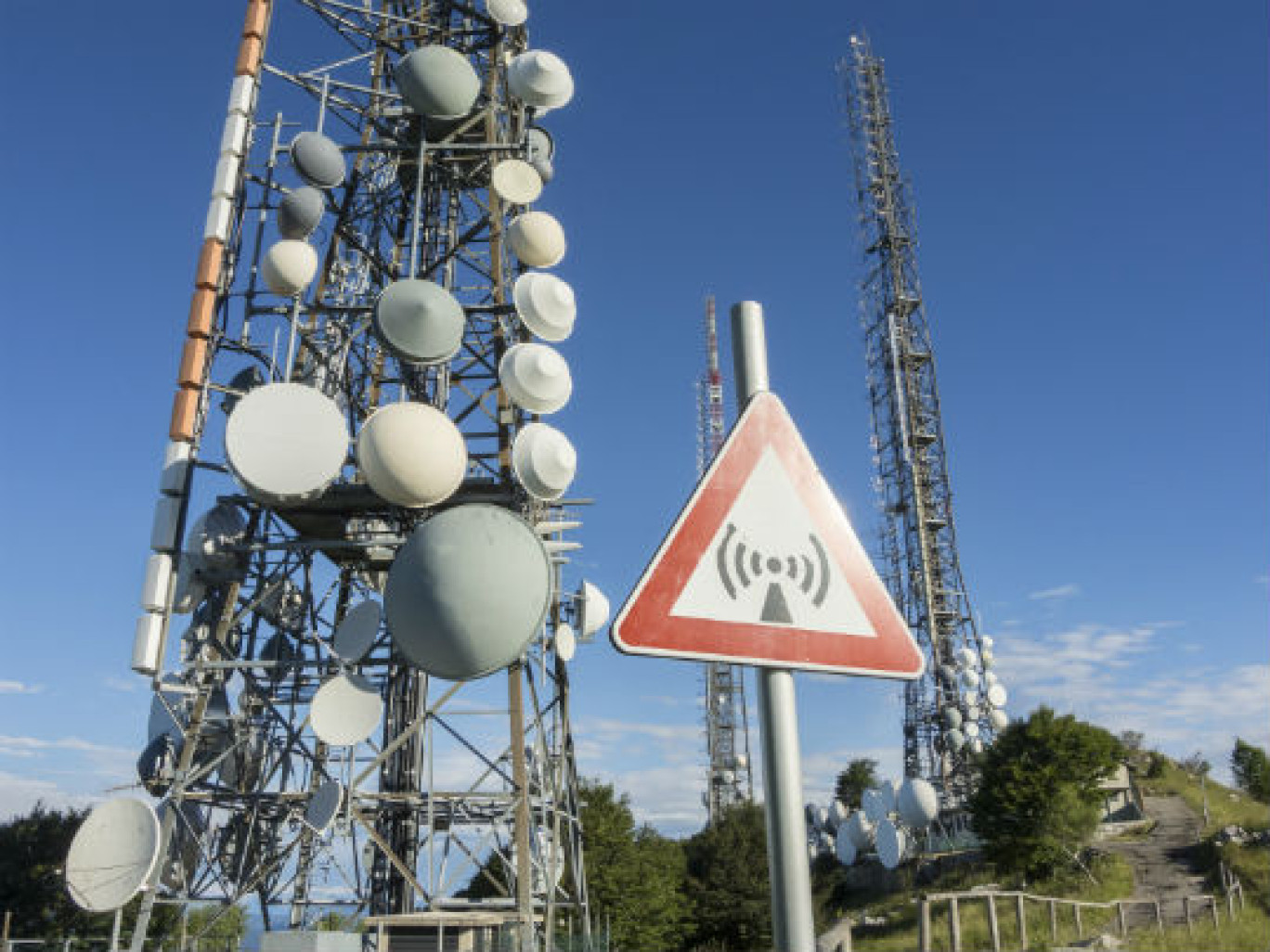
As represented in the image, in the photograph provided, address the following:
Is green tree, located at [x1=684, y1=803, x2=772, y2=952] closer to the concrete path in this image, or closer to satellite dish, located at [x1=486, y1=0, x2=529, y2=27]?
the concrete path

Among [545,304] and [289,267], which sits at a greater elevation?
[289,267]

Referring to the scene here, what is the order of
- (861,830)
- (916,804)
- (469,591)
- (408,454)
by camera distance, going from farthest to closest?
(861,830), (916,804), (408,454), (469,591)

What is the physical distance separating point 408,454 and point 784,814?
13.4 meters

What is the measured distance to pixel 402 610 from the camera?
1239 centimetres

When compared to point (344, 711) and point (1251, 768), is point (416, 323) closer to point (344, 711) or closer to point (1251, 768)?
point (344, 711)

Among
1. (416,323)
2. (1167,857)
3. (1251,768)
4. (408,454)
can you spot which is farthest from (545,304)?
(1251,768)

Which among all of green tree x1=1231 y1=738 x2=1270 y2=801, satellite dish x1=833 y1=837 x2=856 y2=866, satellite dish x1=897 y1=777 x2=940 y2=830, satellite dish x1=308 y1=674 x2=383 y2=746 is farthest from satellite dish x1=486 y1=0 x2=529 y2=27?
green tree x1=1231 y1=738 x2=1270 y2=801

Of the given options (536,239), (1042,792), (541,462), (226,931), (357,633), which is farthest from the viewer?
(1042,792)

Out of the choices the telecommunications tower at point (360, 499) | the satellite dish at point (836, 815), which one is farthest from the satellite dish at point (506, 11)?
the satellite dish at point (836, 815)

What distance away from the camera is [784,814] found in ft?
7.68

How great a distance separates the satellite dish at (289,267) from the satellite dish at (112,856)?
10.6 m

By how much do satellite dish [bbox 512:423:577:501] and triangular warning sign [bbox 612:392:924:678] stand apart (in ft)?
46.4

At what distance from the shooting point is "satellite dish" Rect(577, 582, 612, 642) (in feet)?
67.6

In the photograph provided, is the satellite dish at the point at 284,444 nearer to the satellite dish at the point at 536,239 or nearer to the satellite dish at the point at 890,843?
the satellite dish at the point at 536,239
